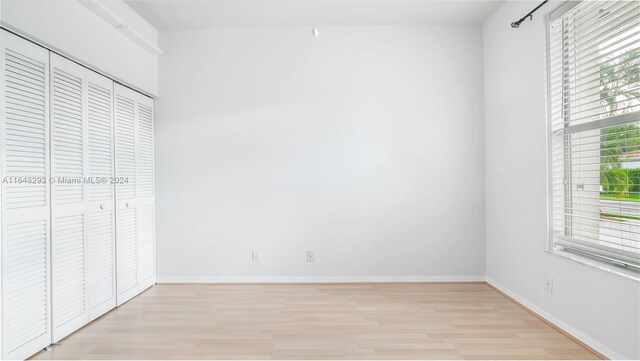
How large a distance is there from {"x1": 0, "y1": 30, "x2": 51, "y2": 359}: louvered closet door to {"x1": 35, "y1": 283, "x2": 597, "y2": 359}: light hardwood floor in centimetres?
29

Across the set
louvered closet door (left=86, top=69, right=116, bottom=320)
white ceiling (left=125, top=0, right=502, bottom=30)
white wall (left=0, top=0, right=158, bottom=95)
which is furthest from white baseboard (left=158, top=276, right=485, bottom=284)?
white ceiling (left=125, top=0, right=502, bottom=30)

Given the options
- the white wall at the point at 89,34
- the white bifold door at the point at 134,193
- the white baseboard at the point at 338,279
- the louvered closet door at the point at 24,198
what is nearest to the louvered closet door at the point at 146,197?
the white bifold door at the point at 134,193

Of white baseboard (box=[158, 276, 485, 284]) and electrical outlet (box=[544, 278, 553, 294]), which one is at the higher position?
electrical outlet (box=[544, 278, 553, 294])

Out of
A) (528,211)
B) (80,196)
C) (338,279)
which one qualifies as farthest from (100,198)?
(528,211)

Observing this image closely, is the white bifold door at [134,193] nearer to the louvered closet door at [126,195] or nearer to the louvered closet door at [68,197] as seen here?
the louvered closet door at [126,195]

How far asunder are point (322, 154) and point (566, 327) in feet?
8.75

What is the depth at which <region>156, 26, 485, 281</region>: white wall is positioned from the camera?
13.2 ft

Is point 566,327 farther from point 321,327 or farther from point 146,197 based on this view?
point 146,197

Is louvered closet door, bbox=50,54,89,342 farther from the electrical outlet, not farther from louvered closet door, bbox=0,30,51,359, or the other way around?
the electrical outlet

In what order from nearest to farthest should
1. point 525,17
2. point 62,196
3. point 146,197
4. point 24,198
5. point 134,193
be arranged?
point 24,198 → point 62,196 → point 525,17 → point 134,193 → point 146,197

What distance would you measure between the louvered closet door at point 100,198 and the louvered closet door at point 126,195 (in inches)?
3.7

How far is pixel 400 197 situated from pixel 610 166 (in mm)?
1980

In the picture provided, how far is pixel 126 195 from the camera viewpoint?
11.5 ft

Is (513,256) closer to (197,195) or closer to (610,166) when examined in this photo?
(610,166)
